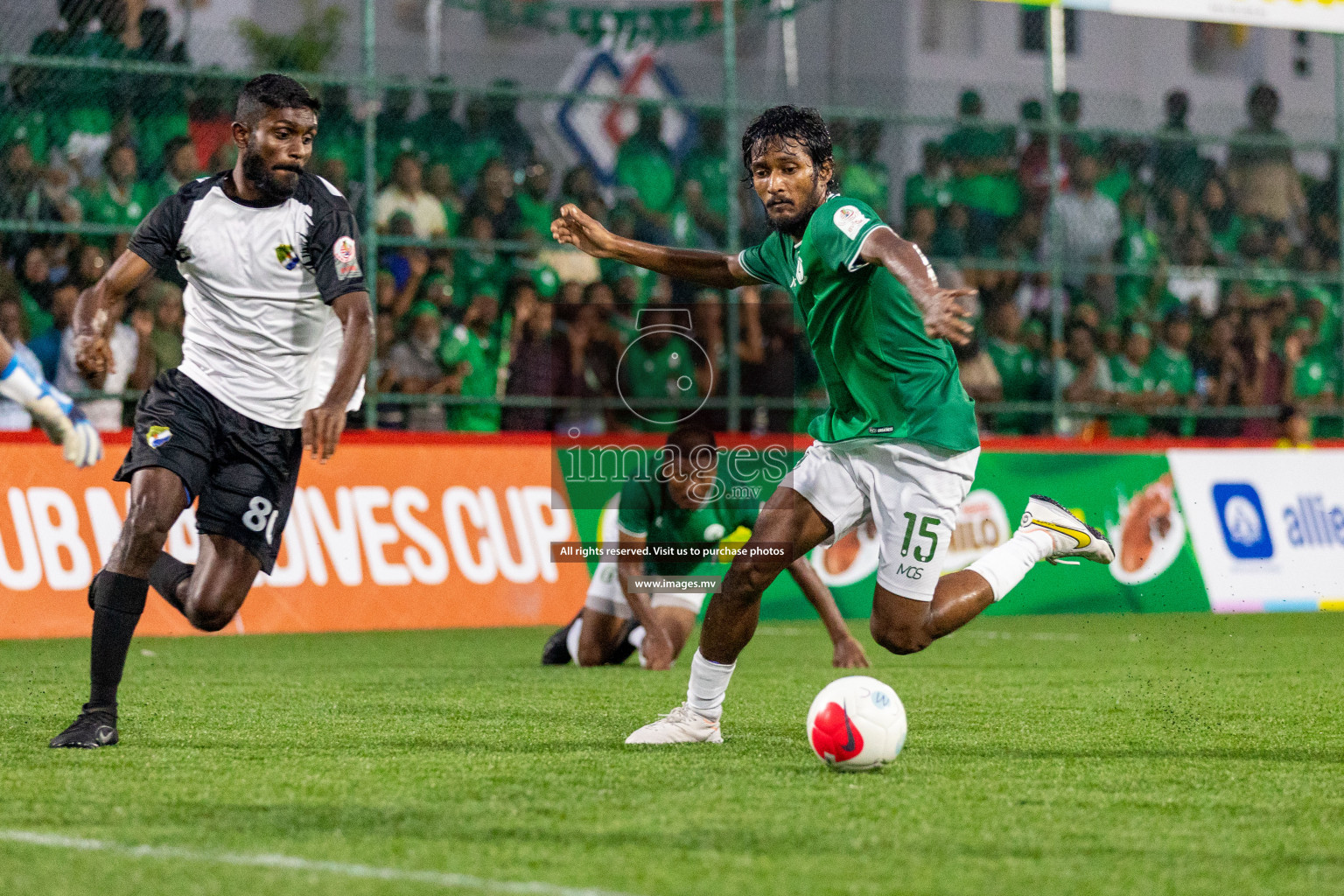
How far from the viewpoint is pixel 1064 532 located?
7.27 metres

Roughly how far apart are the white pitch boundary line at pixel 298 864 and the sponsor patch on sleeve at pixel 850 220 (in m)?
2.66

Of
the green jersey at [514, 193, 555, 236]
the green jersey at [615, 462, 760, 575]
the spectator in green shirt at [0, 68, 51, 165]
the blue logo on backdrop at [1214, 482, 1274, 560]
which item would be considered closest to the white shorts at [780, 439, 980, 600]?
the green jersey at [615, 462, 760, 575]

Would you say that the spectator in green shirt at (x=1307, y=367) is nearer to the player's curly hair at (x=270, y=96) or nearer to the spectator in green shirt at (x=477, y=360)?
the spectator in green shirt at (x=477, y=360)

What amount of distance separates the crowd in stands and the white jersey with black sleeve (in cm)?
404

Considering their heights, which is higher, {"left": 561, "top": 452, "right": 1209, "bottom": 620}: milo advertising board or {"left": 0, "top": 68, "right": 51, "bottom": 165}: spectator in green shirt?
{"left": 0, "top": 68, "right": 51, "bottom": 165}: spectator in green shirt

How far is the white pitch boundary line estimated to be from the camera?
3.84 metres

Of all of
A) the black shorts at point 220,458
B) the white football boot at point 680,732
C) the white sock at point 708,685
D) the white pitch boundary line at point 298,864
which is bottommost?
the white football boot at point 680,732

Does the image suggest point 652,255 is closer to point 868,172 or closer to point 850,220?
point 850,220

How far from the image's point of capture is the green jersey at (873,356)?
6.27 metres

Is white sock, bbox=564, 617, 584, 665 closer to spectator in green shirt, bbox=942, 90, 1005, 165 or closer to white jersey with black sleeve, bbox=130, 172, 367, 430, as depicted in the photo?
white jersey with black sleeve, bbox=130, 172, 367, 430

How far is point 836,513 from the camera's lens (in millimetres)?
6273

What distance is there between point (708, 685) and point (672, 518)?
11.0ft

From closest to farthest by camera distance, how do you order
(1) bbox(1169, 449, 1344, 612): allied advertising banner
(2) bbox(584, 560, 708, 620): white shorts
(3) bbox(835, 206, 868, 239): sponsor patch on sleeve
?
1. (3) bbox(835, 206, 868, 239): sponsor patch on sleeve
2. (2) bbox(584, 560, 708, 620): white shorts
3. (1) bbox(1169, 449, 1344, 612): allied advertising banner

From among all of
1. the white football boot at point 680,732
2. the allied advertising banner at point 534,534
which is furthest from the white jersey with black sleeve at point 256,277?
the allied advertising banner at point 534,534
